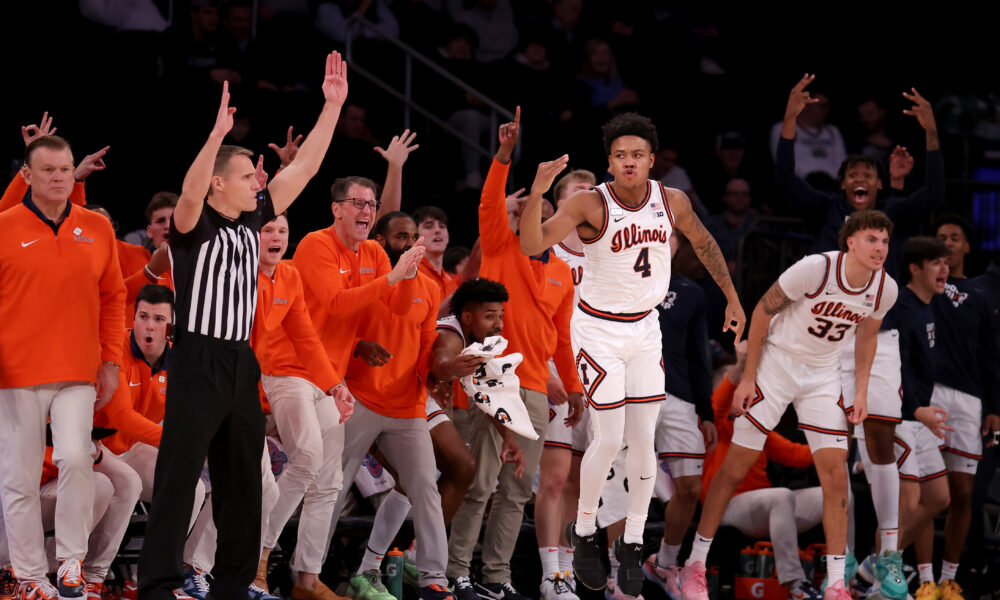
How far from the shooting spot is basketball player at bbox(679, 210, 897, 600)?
24.0 ft

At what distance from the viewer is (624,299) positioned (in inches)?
245

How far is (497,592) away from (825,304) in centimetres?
251

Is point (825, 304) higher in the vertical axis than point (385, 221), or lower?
lower

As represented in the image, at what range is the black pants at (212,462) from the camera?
5.02 metres

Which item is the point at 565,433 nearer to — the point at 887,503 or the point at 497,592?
the point at 497,592

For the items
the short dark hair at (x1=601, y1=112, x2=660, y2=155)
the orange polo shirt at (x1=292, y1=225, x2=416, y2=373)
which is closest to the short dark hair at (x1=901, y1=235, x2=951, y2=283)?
the short dark hair at (x1=601, y1=112, x2=660, y2=155)

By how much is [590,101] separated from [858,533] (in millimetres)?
4545

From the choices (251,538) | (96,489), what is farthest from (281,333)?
(251,538)

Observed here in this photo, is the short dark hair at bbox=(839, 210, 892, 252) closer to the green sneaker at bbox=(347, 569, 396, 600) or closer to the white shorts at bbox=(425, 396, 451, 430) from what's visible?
the white shorts at bbox=(425, 396, 451, 430)

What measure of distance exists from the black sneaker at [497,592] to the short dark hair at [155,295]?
2.25m

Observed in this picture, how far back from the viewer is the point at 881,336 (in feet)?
27.2

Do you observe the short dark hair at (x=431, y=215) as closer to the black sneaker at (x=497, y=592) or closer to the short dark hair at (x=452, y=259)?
the short dark hair at (x=452, y=259)

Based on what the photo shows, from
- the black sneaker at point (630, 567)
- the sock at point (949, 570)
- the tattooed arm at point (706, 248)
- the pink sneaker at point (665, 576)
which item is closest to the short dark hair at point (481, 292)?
the tattooed arm at point (706, 248)

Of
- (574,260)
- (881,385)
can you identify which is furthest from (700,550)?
(574,260)
